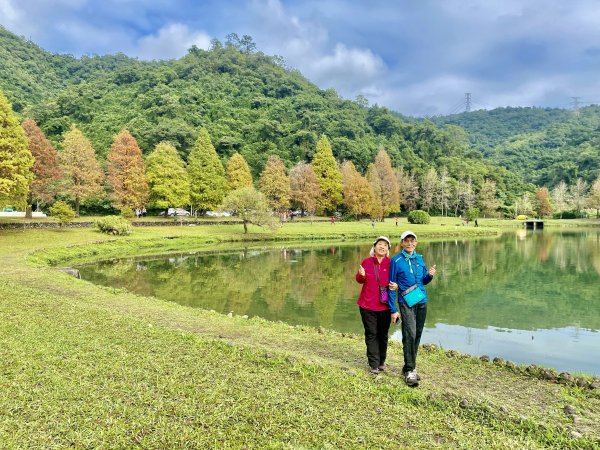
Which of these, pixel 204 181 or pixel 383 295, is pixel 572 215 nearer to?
pixel 204 181

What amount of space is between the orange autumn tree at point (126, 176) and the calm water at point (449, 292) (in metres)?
20.8

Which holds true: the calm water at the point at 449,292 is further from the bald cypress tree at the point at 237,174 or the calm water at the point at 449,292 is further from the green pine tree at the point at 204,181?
the bald cypress tree at the point at 237,174

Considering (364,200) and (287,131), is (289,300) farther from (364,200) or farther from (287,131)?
(287,131)

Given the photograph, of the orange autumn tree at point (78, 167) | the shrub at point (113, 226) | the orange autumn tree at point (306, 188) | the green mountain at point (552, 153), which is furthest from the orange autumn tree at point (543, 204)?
the orange autumn tree at point (78, 167)

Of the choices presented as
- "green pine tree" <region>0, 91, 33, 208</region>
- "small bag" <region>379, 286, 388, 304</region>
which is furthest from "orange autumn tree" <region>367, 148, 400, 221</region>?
"small bag" <region>379, 286, 388, 304</region>

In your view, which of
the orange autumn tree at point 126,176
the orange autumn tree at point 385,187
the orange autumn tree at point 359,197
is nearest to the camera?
the orange autumn tree at point 126,176

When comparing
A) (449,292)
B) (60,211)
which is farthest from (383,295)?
(60,211)

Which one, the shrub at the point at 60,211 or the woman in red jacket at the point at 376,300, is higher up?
the shrub at the point at 60,211

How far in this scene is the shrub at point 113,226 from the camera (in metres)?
37.8

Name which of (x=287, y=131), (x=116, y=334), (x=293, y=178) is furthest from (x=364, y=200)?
(x=116, y=334)

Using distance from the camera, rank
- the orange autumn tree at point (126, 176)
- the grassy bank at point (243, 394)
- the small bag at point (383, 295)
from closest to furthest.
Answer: the grassy bank at point (243, 394), the small bag at point (383, 295), the orange autumn tree at point (126, 176)

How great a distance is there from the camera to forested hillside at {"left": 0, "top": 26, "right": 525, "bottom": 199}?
260 ft

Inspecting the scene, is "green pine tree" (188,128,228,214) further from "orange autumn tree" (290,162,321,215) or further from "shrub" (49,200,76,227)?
"shrub" (49,200,76,227)

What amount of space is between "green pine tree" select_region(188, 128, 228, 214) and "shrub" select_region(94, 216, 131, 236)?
675 inches
